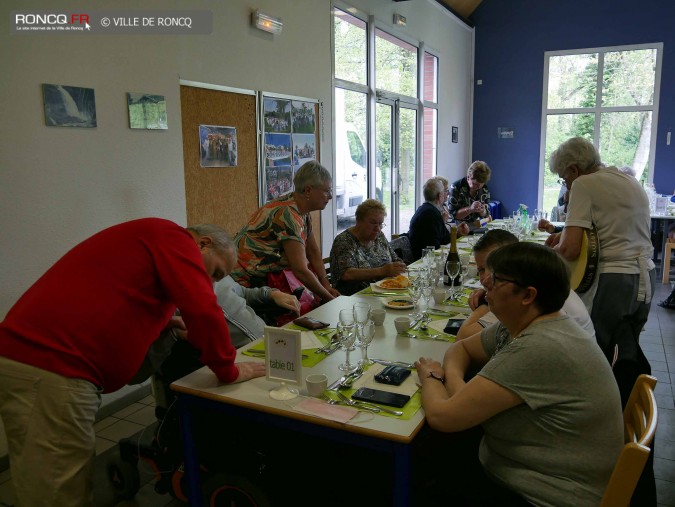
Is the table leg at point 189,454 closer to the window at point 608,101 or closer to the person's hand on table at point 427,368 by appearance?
the person's hand on table at point 427,368

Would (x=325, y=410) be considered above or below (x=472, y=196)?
below

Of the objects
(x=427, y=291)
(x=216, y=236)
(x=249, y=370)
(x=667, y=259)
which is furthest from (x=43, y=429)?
(x=667, y=259)

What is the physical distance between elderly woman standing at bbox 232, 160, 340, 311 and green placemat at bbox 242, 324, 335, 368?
27.2 inches

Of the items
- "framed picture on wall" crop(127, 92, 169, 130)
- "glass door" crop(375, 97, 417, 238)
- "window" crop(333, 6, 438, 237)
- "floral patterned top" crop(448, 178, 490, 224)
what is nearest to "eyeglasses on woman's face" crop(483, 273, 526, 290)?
"framed picture on wall" crop(127, 92, 169, 130)

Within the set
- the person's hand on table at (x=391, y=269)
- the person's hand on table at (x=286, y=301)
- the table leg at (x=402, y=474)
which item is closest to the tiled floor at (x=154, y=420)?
the person's hand on table at (x=286, y=301)

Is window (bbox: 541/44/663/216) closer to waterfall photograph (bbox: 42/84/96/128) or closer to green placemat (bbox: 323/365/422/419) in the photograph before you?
waterfall photograph (bbox: 42/84/96/128)

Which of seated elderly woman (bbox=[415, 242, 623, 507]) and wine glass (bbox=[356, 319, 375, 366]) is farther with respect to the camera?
wine glass (bbox=[356, 319, 375, 366])

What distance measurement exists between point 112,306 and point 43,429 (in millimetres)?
398

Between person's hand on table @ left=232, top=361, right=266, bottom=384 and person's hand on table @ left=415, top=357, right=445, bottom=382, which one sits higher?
person's hand on table @ left=415, top=357, right=445, bottom=382

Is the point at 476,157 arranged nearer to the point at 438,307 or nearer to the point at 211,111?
the point at 211,111

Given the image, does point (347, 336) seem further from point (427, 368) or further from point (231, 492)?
point (231, 492)

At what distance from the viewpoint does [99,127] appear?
3.12m

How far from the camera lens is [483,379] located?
1479 mm

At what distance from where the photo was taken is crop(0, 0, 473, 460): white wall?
2701 millimetres
